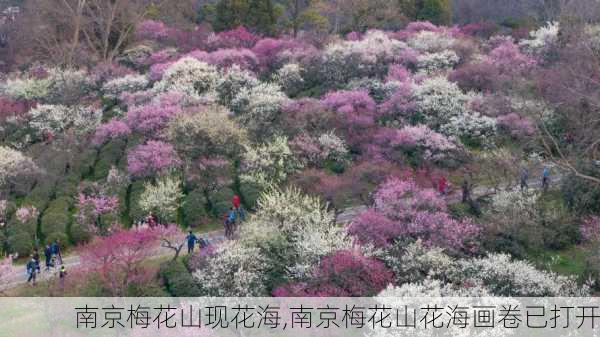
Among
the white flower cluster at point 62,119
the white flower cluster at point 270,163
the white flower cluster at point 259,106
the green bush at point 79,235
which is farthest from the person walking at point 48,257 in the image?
the white flower cluster at point 62,119

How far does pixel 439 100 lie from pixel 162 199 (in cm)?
1579

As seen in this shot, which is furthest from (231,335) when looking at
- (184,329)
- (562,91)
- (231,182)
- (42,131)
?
(42,131)

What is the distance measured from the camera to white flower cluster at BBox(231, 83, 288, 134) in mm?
34219

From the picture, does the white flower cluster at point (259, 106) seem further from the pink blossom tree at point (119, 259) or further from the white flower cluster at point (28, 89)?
the white flower cluster at point (28, 89)

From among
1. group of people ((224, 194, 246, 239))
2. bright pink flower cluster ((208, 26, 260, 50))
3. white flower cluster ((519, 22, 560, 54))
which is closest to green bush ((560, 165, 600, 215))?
group of people ((224, 194, 246, 239))

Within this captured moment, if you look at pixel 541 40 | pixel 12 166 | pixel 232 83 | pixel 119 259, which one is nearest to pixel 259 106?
pixel 232 83

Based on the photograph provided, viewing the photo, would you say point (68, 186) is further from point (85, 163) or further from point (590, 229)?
point (590, 229)

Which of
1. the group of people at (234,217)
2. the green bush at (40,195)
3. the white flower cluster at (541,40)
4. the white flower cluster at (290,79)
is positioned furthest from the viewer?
the white flower cluster at (541,40)

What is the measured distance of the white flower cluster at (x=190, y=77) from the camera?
39406 millimetres

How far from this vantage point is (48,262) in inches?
939

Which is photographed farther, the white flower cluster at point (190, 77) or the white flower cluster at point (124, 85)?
the white flower cluster at point (124, 85)

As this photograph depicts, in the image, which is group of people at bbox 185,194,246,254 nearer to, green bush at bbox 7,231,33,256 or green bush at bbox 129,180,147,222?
green bush at bbox 129,180,147,222

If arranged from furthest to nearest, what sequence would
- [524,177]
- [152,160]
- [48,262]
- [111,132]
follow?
[111,132], [152,160], [524,177], [48,262]

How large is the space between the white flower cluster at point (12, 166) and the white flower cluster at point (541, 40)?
30535 millimetres
